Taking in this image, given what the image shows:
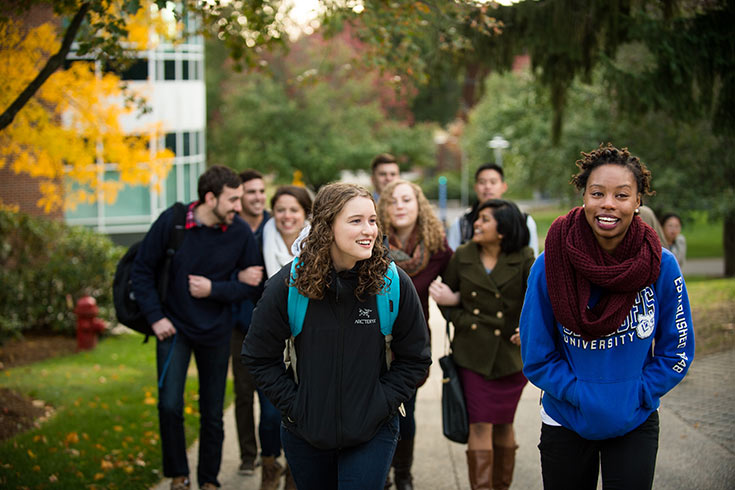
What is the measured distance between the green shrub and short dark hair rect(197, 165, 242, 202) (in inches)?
285

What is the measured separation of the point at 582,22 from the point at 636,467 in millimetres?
5224

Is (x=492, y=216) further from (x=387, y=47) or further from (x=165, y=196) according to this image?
(x=165, y=196)

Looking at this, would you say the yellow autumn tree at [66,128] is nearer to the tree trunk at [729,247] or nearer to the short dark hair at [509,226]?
the short dark hair at [509,226]

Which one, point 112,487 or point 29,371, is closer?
point 112,487

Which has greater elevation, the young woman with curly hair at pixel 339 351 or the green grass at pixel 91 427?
the young woman with curly hair at pixel 339 351

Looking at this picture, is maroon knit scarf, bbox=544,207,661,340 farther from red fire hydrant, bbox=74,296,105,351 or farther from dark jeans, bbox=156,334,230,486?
red fire hydrant, bbox=74,296,105,351

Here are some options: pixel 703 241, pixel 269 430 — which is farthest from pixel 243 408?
pixel 703 241

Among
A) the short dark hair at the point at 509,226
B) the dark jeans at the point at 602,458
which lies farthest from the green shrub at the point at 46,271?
the dark jeans at the point at 602,458

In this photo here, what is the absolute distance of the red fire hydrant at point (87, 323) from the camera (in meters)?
11.5

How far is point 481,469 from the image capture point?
5.07 meters

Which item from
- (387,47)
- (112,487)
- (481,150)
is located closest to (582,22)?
(387,47)

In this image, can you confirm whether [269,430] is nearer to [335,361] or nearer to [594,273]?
[335,361]

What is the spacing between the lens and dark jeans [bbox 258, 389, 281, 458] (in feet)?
18.6

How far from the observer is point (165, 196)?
26422 mm
